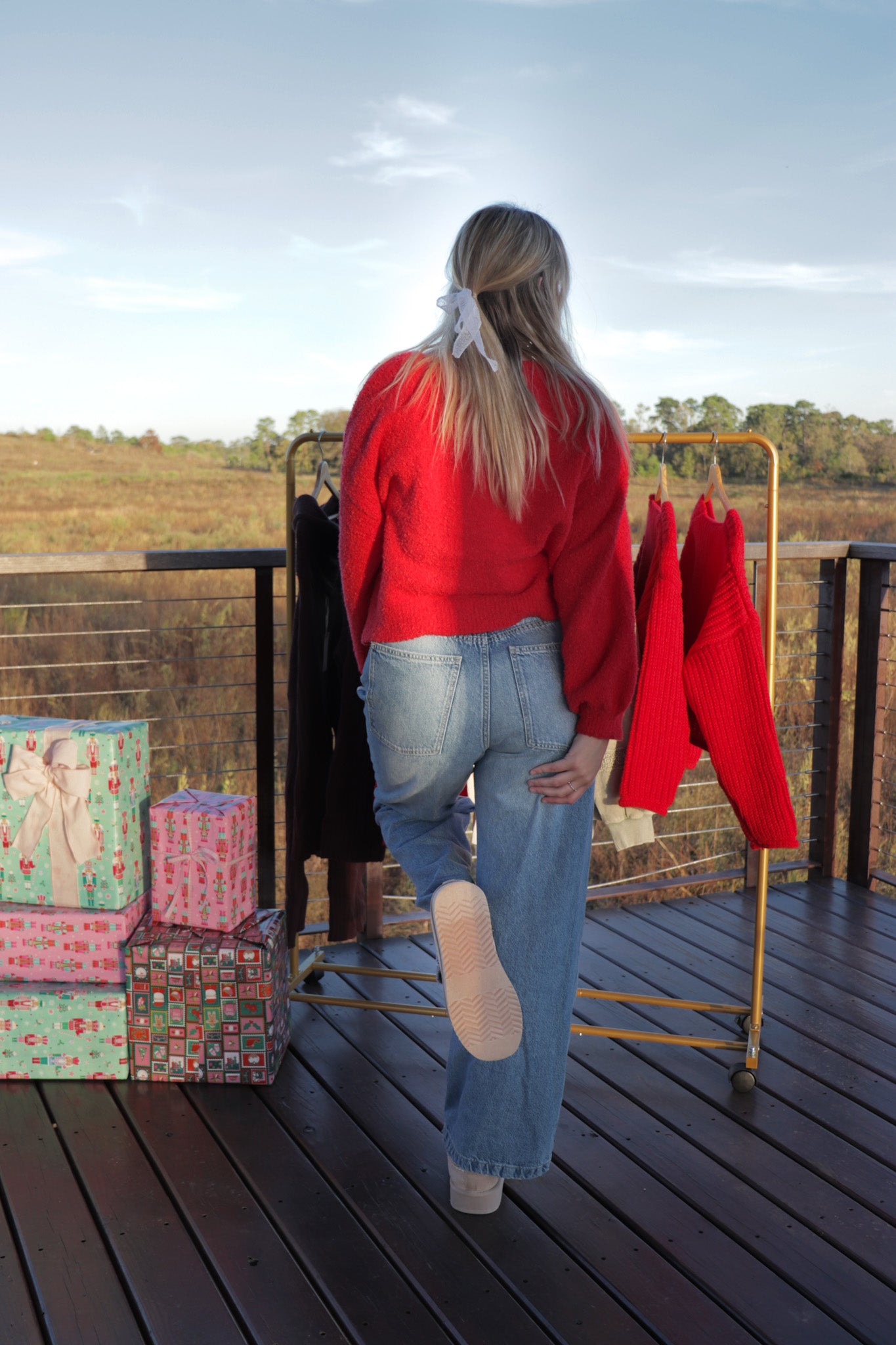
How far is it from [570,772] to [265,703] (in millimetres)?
1218

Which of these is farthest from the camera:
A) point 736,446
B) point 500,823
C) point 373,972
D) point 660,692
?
point 736,446

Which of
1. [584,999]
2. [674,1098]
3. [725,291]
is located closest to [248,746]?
[584,999]

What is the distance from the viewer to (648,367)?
10.2m

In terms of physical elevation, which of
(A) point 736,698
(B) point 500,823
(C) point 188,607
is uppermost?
(A) point 736,698

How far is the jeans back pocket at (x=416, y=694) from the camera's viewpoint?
145 cm

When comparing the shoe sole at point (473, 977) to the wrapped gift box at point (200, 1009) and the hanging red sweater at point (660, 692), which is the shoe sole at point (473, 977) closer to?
the hanging red sweater at point (660, 692)

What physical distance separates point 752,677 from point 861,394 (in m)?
9.24

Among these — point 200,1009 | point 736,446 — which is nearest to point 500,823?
point 200,1009

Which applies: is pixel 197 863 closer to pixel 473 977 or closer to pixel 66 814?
pixel 66 814

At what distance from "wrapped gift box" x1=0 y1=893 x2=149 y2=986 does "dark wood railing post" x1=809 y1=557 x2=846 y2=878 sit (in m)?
1.98

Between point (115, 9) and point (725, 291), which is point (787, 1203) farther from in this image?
point (725, 291)

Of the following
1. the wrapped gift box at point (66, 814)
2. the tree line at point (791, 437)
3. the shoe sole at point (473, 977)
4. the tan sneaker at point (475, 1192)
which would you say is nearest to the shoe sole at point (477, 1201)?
the tan sneaker at point (475, 1192)

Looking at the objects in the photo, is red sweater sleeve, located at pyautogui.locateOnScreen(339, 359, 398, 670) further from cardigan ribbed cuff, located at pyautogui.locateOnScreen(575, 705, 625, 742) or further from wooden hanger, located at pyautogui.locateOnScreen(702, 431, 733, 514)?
wooden hanger, located at pyautogui.locateOnScreen(702, 431, 733, 514)

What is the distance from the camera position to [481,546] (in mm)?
1444
